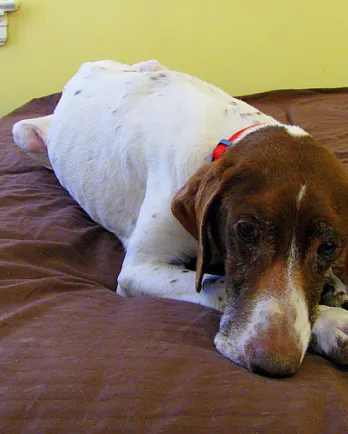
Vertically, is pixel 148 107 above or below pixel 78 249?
above

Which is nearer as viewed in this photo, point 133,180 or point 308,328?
point 308,328

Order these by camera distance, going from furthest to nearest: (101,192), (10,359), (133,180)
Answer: (101,192) → (133,180) → (10,359)

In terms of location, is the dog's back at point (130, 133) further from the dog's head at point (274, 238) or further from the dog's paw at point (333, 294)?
the dog's paw at point (333, 294)

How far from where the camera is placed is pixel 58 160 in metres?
2.52

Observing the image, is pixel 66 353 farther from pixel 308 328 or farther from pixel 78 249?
pixel 78 249

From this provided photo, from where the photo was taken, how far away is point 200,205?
1465 mm

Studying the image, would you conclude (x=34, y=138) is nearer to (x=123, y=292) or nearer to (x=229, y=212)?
(x=123, y=292)

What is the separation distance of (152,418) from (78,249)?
106 centimetres

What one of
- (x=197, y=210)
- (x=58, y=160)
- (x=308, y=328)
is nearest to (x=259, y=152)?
(x=197, y=210)

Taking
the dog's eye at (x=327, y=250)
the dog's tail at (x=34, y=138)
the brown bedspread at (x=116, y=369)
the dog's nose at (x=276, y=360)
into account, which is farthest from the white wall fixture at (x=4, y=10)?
the dog's nose at (x=276, y=360)

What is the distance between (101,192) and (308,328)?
4.03 ft

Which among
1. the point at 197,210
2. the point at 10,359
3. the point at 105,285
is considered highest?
the point at 197,210

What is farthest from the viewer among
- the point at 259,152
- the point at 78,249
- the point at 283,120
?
the point at 283,120

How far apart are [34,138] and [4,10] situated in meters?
1.68
